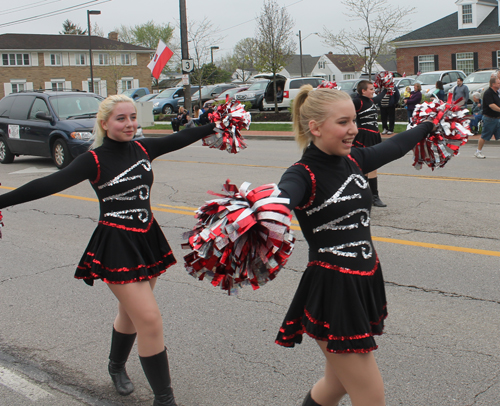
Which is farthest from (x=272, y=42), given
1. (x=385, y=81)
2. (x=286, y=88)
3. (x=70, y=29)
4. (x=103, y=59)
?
(x=70, y=29)

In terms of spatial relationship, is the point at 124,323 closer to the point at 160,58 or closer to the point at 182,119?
the point at 182,119

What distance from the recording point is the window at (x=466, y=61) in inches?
1654

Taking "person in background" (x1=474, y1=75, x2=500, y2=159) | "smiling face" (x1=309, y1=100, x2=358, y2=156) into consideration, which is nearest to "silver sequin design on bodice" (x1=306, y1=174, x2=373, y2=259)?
"smiling face" (x1=309, y1=100, x2=358, y2=156)

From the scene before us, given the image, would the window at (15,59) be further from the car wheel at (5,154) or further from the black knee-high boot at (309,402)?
Answer: the black knee-high boot at (309,402)

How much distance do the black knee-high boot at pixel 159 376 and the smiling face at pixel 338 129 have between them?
144cm

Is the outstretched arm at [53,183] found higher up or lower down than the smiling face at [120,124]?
lower down

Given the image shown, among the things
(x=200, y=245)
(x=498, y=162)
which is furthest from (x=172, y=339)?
(x=498, y=162)

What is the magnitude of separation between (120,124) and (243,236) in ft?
5.31

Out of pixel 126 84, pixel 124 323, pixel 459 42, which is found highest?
pixel 126 84

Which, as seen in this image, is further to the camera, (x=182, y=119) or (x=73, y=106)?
(x=182, y=119)

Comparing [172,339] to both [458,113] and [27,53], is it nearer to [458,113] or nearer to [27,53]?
[458,113]

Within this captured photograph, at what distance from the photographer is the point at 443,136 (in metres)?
3.11

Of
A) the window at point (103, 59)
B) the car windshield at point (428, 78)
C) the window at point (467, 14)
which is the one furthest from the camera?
the window at point (103, 59)

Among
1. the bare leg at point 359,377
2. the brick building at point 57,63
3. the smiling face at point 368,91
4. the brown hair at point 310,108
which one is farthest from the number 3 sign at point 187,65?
the brick building at point 57,63
